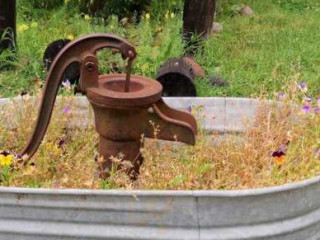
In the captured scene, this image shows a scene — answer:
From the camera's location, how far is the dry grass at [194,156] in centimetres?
187

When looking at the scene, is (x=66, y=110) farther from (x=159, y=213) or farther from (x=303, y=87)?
(x=303, y=87)

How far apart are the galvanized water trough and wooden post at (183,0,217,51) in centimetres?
282

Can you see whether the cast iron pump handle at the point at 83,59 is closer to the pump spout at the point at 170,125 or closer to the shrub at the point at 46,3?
the pump spout at the point at 170,125

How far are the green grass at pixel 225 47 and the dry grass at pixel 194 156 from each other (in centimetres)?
86

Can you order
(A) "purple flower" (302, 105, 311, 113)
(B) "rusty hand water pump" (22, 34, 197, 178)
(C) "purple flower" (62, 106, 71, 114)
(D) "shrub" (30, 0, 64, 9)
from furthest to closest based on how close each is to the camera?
(D) "shrub" (30, 0, 64, 9) → (C) "purple flower" (62, 106, 71, 114) → (A) "purple flower" (302, 105, 311, 113) → (B) "rusty hand water pump" (22, 34, 197, 178)

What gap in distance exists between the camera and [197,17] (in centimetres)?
443

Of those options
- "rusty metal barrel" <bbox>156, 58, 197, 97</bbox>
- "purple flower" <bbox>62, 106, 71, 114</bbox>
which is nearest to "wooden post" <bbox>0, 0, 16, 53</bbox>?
"rusty metal barrel" <bbox>156, 58, 197, 97</bbox>

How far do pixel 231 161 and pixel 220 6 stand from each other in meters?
4.48

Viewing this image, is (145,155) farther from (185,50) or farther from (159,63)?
(185,50)

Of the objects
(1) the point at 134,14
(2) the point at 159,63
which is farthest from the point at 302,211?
(1) the point at 134,14

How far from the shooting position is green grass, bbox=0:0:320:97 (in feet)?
12.7

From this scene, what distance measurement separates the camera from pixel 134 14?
545 centimetres

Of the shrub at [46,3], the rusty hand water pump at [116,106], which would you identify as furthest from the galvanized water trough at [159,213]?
the shrub at [46,3]

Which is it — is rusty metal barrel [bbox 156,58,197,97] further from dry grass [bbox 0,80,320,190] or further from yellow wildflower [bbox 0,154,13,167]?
yellow wildflower [bbox 0,154,13,167]
